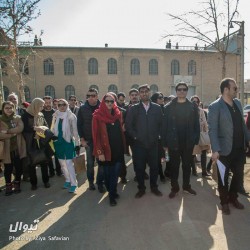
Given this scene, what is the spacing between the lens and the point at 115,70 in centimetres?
3534

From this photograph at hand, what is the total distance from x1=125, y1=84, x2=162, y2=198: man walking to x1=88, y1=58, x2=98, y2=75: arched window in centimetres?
3091

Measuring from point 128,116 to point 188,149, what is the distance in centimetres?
130

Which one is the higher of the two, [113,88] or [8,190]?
[113,88]

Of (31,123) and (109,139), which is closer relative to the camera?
(109,139)

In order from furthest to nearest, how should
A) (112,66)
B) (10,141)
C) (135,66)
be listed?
(135,66) → (112,66) → (10,141)

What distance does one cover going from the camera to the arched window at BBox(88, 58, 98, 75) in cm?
3491

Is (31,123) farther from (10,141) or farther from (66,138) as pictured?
(66,138)

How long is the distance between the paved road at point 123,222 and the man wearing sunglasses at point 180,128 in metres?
0.72

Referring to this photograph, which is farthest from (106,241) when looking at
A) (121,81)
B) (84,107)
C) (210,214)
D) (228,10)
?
(121,81)

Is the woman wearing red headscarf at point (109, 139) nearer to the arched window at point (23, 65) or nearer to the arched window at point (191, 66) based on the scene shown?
the arched window at point (23, 65)

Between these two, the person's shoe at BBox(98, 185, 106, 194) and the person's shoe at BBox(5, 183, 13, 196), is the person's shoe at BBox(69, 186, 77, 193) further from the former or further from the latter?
the person's shoe at BBox(5, 183, 13, 196)

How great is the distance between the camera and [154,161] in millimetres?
5074

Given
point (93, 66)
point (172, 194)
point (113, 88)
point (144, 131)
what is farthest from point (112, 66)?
point (172, 194)

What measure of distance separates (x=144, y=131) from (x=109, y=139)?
2.33 ft
